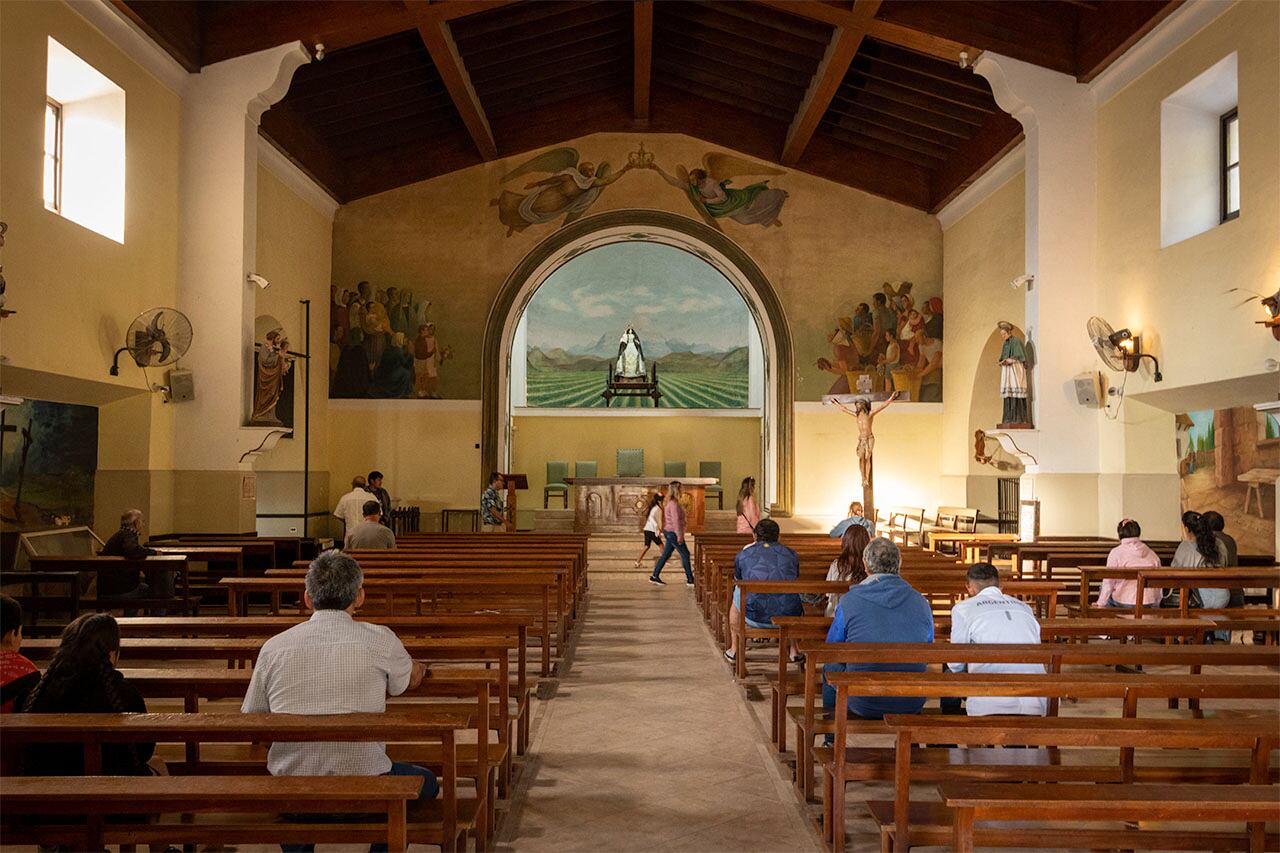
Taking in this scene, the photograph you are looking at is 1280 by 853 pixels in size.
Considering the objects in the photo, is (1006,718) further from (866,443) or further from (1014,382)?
(866,443)

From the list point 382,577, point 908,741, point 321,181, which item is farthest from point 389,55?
point 908,741

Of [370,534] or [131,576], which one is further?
[370,534]

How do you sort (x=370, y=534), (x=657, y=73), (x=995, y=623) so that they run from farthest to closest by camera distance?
1. (x=657, y=73)
2. (x=370, y=534)
3. (x=995, y=623)

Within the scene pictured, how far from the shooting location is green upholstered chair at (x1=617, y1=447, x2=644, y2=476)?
2175 cm

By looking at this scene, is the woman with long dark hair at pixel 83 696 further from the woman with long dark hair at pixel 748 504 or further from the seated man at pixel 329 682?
the woman with long dark hair at pixel 748 504

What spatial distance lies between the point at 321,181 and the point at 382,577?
10032 millimetres

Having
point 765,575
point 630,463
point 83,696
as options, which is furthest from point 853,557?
point 630,463

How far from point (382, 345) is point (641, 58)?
605 centimetres

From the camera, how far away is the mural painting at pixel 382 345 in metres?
17.2

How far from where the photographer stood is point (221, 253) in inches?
464

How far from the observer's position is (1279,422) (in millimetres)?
9352

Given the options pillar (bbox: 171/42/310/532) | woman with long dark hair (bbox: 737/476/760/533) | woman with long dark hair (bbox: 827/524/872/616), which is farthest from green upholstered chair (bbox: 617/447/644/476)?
woman with long dark hair (bbox: 827/524/872/616)

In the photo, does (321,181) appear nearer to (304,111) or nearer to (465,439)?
(304,111)

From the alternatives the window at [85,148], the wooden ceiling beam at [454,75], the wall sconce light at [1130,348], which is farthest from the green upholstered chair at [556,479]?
the wall sconce light at [1130,348]
